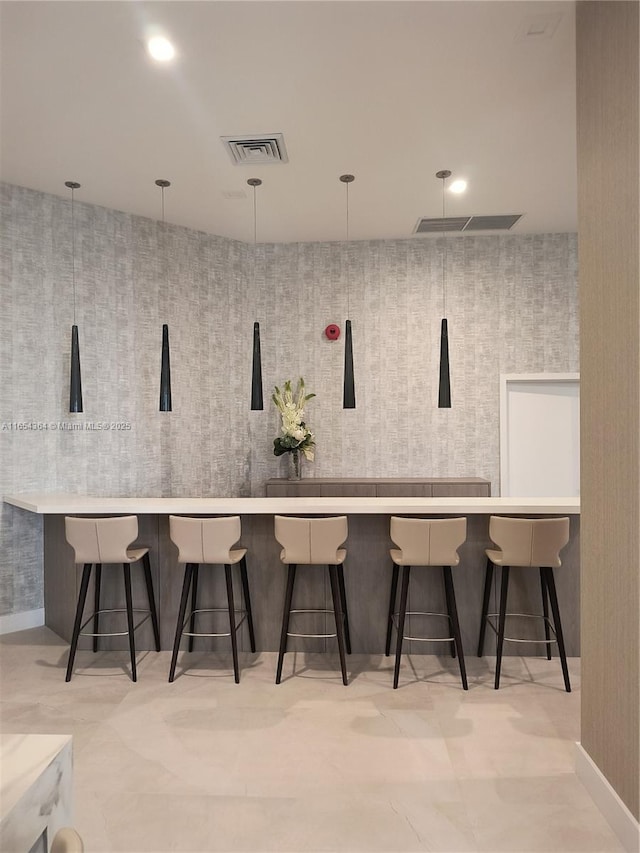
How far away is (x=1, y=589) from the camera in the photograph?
14.3 feet

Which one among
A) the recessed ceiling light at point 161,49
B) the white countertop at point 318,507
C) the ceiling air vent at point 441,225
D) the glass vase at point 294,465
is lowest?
the white countertop at point 318,507

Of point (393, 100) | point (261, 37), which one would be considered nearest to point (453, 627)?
point (393, 100)

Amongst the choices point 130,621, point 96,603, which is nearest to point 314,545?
point 130,621

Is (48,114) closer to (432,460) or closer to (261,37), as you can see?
(261,37)

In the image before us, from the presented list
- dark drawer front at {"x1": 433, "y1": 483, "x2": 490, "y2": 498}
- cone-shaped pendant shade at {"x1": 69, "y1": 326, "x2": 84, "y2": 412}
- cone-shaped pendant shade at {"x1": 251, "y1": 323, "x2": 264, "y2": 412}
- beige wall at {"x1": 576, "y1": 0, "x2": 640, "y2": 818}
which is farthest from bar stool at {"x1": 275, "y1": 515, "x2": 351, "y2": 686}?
dark drawer front at {"x1": 433, "y1": 483, "x2": 490, "y2": 498}

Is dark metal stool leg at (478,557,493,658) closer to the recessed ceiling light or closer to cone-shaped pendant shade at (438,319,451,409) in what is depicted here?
cone-shaped pendant shade at (438,319,451,409)

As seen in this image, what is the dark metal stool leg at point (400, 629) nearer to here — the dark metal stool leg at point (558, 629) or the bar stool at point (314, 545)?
the bar stool at point (314, 545)

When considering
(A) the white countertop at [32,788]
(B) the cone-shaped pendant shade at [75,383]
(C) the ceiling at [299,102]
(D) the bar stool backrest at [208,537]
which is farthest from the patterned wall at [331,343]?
(A) the white countertop at [32,788]

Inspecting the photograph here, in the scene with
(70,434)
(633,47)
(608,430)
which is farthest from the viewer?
(70,434)

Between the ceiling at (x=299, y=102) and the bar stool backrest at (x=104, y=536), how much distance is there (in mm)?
2384

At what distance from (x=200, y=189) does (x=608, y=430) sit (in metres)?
3.60

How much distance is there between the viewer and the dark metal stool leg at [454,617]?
3295 millimetres

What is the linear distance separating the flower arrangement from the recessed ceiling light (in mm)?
3064

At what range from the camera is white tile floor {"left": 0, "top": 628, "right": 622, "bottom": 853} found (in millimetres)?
2152
